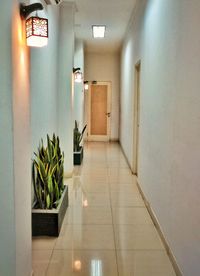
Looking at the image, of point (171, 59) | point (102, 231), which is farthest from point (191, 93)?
point (102, 231)

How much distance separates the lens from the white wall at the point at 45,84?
3244 millimetres

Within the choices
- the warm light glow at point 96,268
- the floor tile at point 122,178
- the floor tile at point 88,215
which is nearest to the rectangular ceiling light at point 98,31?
the floor tile at point 122,178

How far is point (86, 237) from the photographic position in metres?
3.01

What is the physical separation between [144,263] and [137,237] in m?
0.50

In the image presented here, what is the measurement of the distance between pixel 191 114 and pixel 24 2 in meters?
1.36

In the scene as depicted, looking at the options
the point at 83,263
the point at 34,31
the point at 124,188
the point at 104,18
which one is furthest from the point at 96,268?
the point at 104,18

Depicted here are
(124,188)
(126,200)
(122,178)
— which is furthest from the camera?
(122,178)

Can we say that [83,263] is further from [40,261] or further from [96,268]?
[40,261]

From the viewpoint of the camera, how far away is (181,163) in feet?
7.47

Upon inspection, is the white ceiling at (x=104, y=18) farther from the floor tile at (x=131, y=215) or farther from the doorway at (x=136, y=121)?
the floor tile at (x=131, y=215)

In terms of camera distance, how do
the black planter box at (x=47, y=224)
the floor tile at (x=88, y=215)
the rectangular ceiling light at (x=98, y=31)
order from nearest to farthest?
the black planter box at (x=47, y=224) → the floor tile at (x=88, y=215) → the rectangular ceiling light at (x=98, y=31)

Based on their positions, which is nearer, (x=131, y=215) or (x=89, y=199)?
(x=131, y=215)

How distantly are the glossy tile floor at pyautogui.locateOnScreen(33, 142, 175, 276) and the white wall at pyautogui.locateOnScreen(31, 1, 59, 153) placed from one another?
101 centimetres

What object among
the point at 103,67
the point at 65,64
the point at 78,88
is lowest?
the point at 78,88
